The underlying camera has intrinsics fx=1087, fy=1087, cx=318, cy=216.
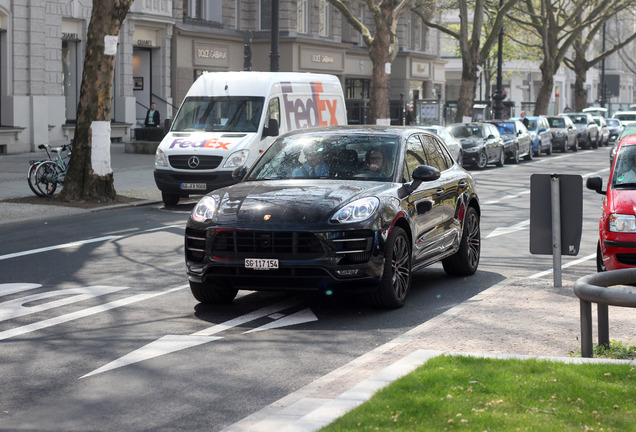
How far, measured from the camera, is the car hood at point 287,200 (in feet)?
29.1

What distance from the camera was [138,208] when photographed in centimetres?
1953

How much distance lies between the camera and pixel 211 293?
31.2ft

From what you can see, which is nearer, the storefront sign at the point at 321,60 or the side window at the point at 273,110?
the side window at the point at 273,110

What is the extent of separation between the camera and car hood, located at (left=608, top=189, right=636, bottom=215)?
10.5 meters

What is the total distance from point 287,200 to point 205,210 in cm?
74

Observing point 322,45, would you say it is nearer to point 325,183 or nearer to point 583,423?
point 325,183

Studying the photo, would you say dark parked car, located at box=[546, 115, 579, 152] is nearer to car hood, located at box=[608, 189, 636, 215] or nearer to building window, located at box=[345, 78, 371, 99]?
building window, located at box=[345, 78, 371, 99]

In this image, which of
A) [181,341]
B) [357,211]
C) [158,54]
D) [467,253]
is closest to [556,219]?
[467,253]

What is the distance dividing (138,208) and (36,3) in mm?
16310

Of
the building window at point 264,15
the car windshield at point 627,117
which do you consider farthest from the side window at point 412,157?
the car windshield at point 627,117

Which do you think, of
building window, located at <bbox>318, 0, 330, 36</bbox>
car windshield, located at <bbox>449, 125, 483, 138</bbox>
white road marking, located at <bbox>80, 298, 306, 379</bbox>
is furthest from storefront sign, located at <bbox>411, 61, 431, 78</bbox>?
white road marking, located at <bbox>80, 298, 306, 379</bbox>

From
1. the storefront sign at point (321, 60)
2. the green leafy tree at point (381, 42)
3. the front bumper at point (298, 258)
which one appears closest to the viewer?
the front bumper at point (298, 258)

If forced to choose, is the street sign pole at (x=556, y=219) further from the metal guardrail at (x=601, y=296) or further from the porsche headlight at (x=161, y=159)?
the porsche headlight at (x=161, y=159)

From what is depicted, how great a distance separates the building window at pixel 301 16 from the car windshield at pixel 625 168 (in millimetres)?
40591
